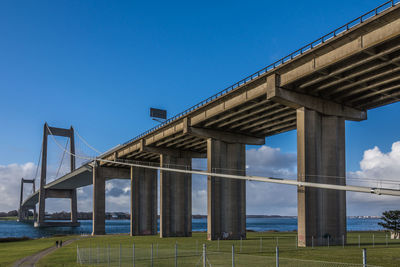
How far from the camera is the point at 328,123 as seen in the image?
45281mm

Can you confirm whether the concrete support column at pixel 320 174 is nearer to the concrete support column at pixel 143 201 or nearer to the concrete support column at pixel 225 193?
the concrete support column at pixel 225 193

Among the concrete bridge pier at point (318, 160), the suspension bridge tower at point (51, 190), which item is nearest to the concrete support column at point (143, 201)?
the concrete bridge pier at point (318, 160)

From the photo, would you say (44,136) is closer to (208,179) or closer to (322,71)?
(208,179)

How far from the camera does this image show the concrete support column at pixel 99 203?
310 feet

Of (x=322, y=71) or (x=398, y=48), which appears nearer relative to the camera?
(x=398, y=48)

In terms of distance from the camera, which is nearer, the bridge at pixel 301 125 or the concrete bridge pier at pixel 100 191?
the bridge at pixel 301 125

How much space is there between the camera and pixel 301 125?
4350 centimetres

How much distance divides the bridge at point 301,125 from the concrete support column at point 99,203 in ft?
73.7

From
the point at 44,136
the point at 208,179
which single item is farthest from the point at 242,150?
the point at 44,136

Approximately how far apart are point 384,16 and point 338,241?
22766mm

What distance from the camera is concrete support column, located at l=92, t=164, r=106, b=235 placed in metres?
94.4

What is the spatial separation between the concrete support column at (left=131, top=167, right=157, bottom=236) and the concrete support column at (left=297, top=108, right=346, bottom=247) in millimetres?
47372

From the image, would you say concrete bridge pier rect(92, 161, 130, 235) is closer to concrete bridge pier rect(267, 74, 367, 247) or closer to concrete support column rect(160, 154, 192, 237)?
concrete support column rect(160, 154, 192, 237)

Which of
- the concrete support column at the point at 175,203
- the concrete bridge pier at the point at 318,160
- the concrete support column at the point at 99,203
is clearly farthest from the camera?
the concrete support column at the point at 99,203
